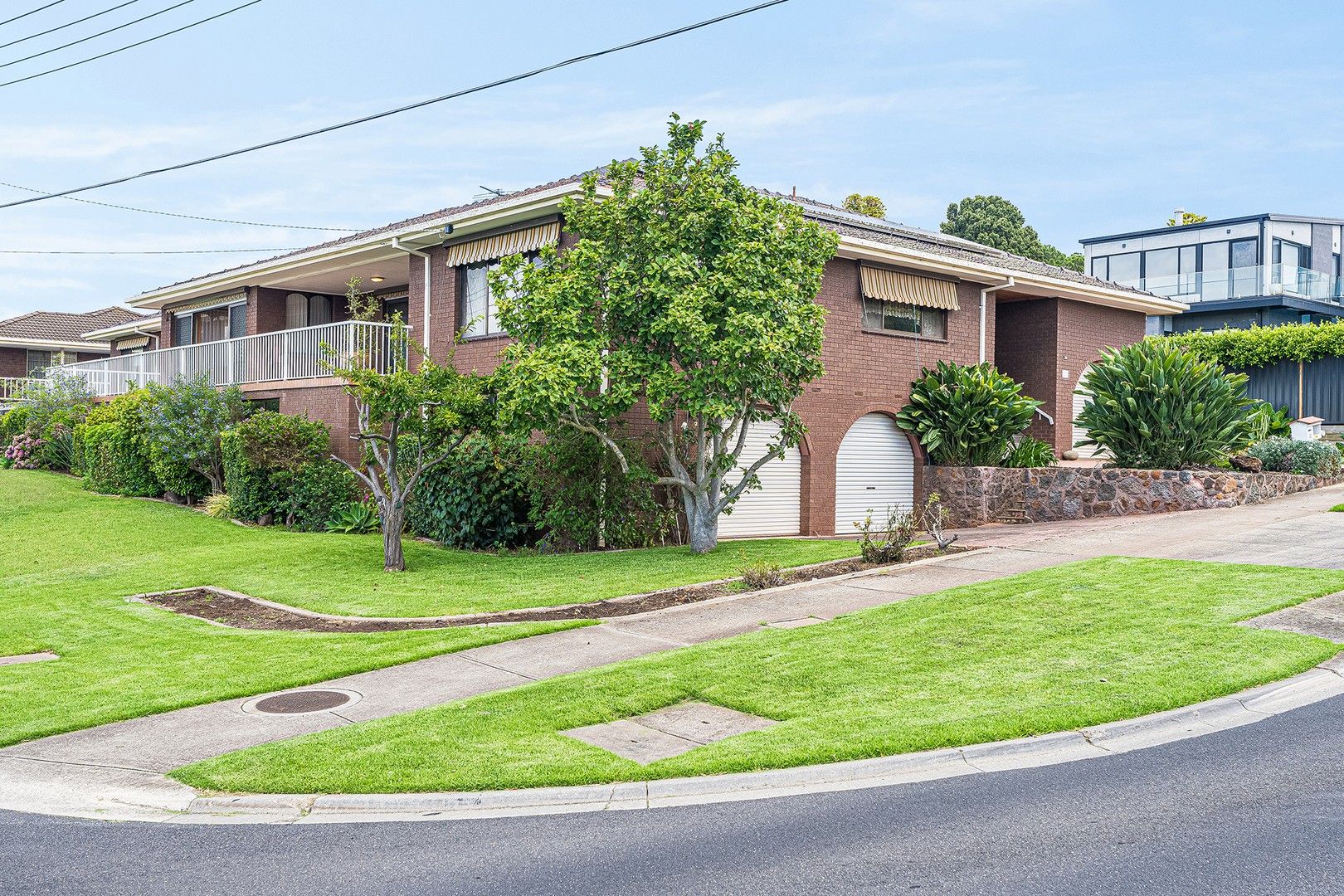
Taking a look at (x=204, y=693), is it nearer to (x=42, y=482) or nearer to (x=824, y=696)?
(x=824, y=696)

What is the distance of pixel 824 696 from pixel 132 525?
1661 cm

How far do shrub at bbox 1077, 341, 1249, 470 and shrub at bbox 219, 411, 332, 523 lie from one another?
14.8 meters

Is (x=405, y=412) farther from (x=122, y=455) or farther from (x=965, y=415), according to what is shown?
(x=122, y=455)

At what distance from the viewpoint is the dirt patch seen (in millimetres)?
11594

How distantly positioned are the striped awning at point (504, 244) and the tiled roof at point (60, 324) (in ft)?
100

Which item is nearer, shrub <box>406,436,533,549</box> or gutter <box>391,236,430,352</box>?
shrub <box>406,436,533,549</box>

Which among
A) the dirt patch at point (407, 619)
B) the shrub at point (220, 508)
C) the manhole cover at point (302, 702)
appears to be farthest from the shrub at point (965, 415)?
the manhole cover at point (302, 702)

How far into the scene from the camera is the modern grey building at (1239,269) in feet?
131

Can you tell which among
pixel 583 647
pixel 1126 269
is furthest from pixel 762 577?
pixel 1126 269

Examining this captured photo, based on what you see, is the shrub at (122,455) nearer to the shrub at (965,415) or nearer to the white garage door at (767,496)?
the white garage door at (767,496)

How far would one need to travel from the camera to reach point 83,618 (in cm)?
1233

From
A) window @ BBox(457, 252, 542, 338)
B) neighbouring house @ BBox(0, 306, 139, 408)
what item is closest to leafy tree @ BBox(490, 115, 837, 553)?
window @ BBox(457, 252, 542, 338)

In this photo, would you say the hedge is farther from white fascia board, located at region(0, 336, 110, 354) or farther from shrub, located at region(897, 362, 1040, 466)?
white fascia board, located at region(0, 336, 110, 354)

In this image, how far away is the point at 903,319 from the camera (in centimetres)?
2195
